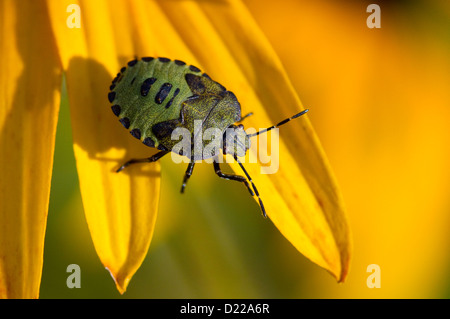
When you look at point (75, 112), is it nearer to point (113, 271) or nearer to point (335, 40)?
point (113, 271)

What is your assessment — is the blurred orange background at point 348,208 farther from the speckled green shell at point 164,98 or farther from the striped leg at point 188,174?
the speckled green shell at point 164,98

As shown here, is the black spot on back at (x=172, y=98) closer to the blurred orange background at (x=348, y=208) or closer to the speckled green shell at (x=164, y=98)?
the speckled green shell at (x=164, y=98)

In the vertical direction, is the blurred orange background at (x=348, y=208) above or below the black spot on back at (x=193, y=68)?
below

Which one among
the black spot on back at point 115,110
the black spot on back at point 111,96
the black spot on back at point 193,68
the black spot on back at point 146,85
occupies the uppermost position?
the black spot on back at point 193,68

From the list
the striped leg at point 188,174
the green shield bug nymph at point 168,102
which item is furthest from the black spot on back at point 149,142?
the striped leg at point 188,174

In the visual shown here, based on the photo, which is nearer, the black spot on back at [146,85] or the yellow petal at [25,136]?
the yellow petal at [25,136]
